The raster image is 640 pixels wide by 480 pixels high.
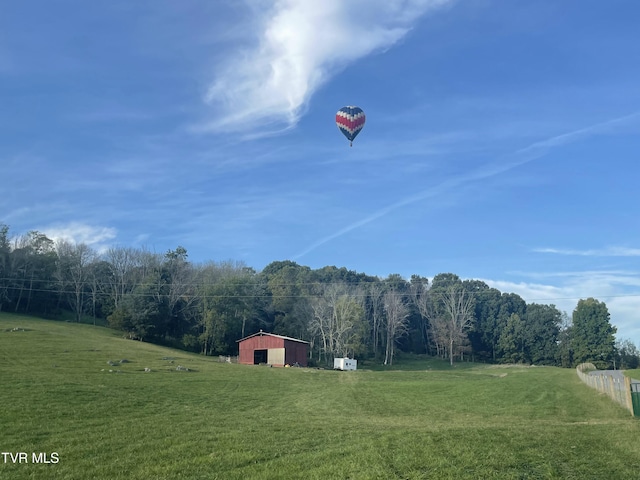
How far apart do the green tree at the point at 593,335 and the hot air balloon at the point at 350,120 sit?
75.8m

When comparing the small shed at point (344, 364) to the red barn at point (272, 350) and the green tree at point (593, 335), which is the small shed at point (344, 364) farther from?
the green tree at point (593, 335)

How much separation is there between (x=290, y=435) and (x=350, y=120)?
33412mm

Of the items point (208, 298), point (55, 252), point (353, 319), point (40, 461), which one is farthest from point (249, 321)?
point (40, 461)

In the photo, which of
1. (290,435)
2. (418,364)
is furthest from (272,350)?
(290,435)

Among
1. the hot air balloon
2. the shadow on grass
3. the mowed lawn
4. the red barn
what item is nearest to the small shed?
the red barn

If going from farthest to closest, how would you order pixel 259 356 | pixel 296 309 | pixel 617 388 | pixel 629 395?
pixel 296 309 → pixel 259 356 → pixel 617 388 → pixel 629 395

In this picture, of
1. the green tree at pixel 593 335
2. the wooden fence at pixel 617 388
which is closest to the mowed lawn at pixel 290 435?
the wooden fence at pixel 617 388

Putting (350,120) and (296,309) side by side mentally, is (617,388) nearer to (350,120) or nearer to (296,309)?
(350,120)

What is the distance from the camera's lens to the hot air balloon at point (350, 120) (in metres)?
43.8

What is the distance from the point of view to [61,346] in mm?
48812

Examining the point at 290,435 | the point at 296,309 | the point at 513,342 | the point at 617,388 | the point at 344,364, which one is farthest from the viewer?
the point at 513,342

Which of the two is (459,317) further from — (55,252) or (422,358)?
(55,252)

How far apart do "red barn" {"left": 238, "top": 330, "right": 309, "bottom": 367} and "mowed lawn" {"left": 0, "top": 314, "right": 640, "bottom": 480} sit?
3249cm

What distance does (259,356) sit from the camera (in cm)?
6794
